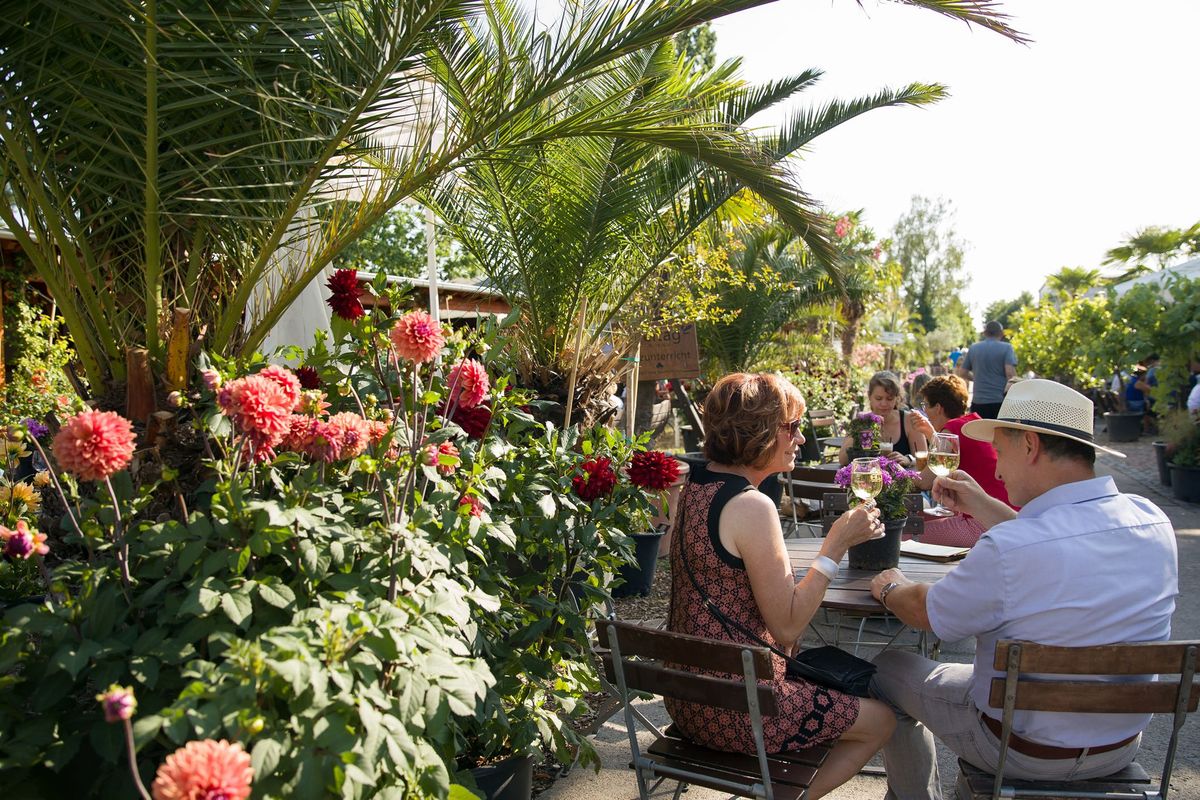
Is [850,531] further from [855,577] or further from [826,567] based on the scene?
[855,577]

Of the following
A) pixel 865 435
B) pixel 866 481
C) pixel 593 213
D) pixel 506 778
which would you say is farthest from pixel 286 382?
pixel 865 435

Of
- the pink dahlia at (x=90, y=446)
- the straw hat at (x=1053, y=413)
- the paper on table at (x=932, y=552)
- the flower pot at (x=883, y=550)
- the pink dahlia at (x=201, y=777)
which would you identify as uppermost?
the straw hat at (x=1053, y=413)

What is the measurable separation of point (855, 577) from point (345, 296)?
2013 millimetres

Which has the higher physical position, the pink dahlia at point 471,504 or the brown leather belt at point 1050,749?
the pink dahlia at point 471,504

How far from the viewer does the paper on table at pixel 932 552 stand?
3453 mm

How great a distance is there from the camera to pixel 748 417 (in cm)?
258

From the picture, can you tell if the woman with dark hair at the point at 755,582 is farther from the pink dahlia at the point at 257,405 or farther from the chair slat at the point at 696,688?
the pink dahlia at the point at 257,405

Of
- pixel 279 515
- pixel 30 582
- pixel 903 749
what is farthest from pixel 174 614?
pixel 903 749

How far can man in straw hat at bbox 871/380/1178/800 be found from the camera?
216 centimetres

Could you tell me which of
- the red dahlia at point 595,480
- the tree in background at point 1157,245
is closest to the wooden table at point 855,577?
the red dahlia at point 595,480

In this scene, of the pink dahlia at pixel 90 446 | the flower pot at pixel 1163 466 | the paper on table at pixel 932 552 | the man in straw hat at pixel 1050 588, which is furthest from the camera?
the flower pot at pixel 1163 466

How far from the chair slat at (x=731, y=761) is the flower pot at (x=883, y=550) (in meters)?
0.98

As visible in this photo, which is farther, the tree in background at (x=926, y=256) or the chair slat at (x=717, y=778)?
the tree in background at (x=926, y=256)

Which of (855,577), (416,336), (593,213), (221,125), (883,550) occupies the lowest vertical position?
(855,577)
